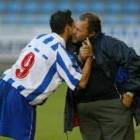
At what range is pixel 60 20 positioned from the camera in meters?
Answer: 5.53

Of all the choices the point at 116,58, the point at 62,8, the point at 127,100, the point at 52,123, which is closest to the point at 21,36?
the point at 62,8

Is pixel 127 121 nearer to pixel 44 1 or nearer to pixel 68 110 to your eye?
pixel 68 110

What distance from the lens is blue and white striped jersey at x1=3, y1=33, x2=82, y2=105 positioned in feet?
17.9

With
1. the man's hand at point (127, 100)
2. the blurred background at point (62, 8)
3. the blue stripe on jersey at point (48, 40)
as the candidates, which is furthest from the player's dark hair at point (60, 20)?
the blurred background at point (62, 8)

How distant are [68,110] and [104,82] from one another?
0.47 meters

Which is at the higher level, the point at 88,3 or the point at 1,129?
the point at 1,129

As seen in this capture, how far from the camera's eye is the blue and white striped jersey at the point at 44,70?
17.9 ft

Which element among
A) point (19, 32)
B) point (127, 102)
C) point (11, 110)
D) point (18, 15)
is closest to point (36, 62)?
point (11, 110)

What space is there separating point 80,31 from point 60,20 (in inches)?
8.7

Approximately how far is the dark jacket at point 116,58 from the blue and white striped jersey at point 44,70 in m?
0.27

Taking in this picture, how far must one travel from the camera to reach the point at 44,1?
25.5 metres

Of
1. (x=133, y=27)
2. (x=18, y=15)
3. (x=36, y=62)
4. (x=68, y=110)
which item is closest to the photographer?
(x=36, y=62)

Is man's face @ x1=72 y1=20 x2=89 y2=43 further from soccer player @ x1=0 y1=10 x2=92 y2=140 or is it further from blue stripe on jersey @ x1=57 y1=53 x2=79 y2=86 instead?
blue stripe on jersey @ x1=57 y1=53 x2=79 y2=86

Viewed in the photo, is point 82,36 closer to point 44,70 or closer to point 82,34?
point 82,34
